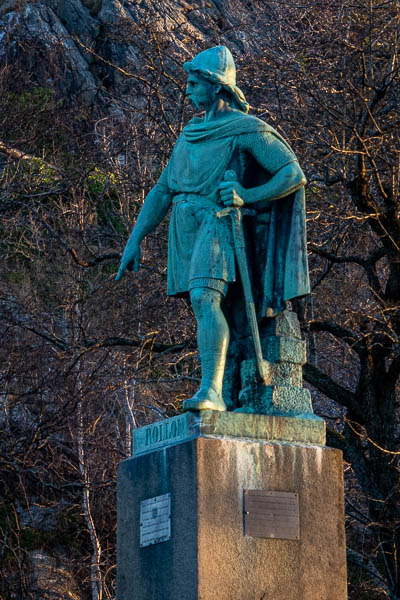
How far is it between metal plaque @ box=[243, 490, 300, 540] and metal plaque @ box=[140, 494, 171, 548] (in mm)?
461

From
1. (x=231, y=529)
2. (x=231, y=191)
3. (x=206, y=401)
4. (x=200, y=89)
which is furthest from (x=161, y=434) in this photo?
(x=200, y=89)

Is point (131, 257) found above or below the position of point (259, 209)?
below

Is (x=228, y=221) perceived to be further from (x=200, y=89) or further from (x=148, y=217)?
(x=200, y=89)

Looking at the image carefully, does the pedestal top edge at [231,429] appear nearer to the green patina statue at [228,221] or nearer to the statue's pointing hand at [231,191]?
the green patina statue at [228,221]

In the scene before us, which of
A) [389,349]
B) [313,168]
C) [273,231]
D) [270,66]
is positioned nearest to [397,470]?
[389,349]

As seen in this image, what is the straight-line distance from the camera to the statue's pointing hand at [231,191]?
749cm

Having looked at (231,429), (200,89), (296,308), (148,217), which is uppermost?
(296,308)

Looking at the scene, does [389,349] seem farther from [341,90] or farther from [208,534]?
[208,534]

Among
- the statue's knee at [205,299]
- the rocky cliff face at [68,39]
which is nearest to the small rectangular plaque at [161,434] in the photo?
the statue's knee at [205,299]

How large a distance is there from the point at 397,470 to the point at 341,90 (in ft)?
15.0

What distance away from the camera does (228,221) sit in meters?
7.57

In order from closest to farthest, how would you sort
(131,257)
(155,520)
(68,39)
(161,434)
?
(155,520) < (161,434) < (131,257) < (68,39)

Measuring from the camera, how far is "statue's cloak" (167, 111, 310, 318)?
7.54 meters

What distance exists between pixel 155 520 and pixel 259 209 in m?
2.05
